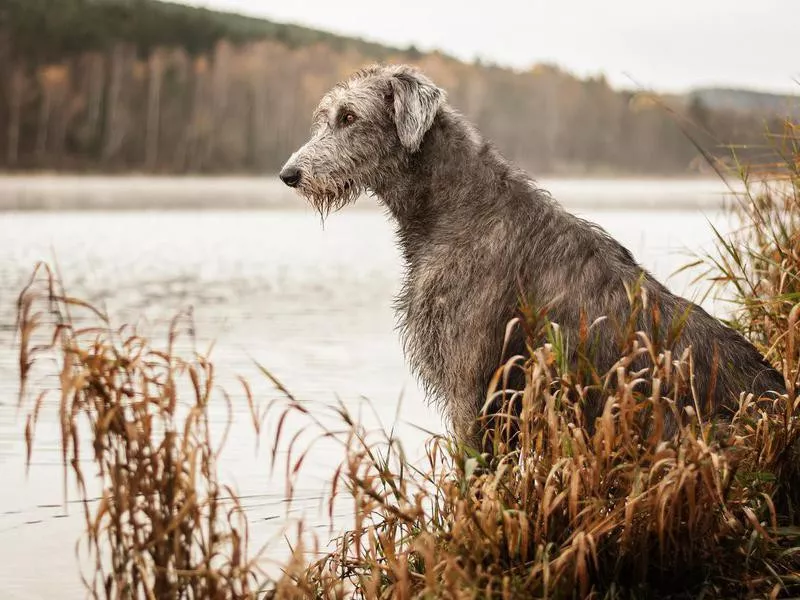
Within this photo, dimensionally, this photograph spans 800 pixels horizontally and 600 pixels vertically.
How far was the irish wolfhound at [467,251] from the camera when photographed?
15.9 ft

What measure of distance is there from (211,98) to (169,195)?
31.0 metres

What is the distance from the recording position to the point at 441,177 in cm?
542

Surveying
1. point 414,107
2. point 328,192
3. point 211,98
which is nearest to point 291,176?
point 328,192

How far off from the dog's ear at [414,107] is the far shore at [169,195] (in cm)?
2311

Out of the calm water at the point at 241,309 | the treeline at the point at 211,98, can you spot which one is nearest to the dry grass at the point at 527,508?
the calm water at the point at 241,309

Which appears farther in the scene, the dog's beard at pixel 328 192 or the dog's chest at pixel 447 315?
the dog's beard at pixel 328 192

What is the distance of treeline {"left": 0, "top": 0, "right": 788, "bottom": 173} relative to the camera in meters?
66.8

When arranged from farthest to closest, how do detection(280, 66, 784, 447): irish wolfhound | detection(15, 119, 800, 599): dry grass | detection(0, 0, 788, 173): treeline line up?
detection(0, 0, 788, 173): treeline
detection(280, 66, 784, 447): irish wolfhound
detection(15, 119, 800, 599): dry grass

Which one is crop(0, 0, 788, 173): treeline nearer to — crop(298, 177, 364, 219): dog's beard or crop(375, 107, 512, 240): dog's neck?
crop(298, 177, 364, 219): dog's beard

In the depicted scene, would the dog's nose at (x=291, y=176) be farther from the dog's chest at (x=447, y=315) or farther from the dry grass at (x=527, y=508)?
the dry grass at (x=527, y=508)

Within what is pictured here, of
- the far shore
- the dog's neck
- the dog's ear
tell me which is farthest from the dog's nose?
the far shore

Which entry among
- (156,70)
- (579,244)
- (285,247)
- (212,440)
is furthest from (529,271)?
(156,70)

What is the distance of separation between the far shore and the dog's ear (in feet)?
75.8

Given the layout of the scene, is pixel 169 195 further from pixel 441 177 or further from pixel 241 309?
pixel 441 177
